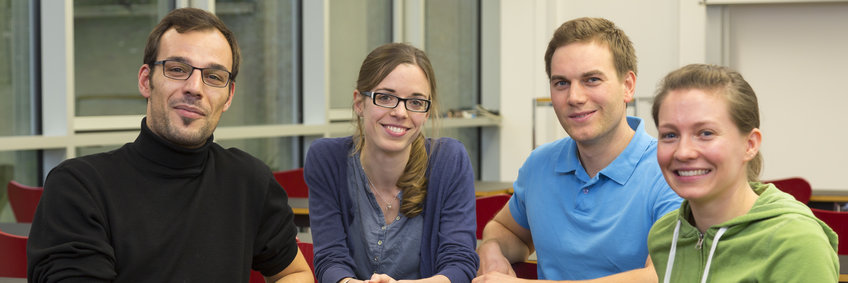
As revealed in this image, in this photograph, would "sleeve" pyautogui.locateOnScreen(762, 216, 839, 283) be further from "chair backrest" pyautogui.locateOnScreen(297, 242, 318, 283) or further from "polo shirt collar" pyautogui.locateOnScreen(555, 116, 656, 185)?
"chair backrest" pyautogui.locateOnScreen(297, 242, 318, 283)

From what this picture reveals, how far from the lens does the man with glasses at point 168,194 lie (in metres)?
1.42

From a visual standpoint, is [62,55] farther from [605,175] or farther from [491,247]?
[605,175]

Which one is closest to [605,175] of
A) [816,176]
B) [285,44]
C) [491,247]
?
[491,247]

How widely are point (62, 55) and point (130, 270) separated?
2937 mm

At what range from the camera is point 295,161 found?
19.3ft

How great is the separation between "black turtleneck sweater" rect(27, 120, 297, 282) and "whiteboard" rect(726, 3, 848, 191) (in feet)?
22.4

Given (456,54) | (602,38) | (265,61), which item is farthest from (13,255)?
(456,54)

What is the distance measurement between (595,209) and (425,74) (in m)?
0.50

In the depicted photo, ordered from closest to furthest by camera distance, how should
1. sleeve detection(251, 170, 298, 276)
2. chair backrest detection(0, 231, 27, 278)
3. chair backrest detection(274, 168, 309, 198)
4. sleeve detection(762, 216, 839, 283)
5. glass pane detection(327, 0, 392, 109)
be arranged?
sleeve detection(762, 216, 839, 283)
sleeve detection(251, 170, 298, 276)
chair backrest detection(0, 231, 27, 278)
chair backrest detection(274, 168, 309, 198)
glass pane detection(327, 0, 392, 109)

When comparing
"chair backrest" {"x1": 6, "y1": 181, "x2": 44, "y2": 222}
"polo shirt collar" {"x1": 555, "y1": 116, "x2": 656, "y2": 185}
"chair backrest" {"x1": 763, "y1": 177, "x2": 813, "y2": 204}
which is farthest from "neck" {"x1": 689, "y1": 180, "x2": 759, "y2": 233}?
"chair backrest" {"x1": 763, "y1": 177, "x2": 813, "y2": 204}

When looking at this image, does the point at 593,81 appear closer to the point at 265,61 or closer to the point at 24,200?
the point at 24,200

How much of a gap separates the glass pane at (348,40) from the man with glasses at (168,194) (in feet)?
14.3

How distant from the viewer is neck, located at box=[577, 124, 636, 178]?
1.94 m

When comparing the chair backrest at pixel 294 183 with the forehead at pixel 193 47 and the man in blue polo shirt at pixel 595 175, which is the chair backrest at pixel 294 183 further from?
the forehead at pixel 193 47
